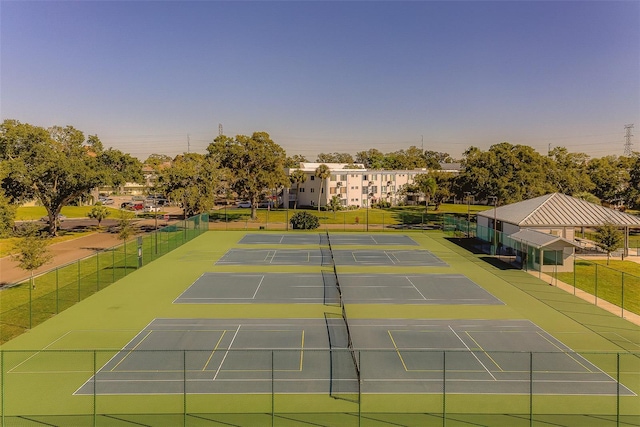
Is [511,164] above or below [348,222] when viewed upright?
above

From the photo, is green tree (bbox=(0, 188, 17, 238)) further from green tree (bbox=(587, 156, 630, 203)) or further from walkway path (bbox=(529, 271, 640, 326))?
green tree (bbox=(587, 156, 630, 203))

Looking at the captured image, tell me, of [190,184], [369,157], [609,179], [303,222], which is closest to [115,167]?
[190,184]

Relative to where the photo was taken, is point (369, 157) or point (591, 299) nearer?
point (591, 299)

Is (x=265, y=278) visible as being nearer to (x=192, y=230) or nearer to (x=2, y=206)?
(x=2, y=206)

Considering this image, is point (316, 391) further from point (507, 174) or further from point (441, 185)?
point (441, 185)

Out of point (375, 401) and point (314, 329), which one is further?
point (314, 329)

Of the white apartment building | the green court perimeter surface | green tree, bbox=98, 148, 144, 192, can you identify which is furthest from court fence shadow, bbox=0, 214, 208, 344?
the white apartment building

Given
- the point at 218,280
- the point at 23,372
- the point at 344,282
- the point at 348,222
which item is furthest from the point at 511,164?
the point at 23,372

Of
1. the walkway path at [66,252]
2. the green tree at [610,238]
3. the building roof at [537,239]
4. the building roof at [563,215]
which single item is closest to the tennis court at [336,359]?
the building roof at [537,239]
